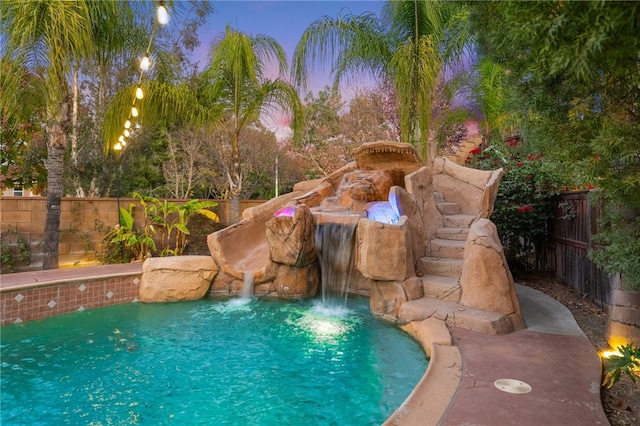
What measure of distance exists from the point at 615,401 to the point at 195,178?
1809 centimetres

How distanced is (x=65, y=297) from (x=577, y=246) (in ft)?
28.2

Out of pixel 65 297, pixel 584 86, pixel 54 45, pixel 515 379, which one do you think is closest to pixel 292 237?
pixel 65 297

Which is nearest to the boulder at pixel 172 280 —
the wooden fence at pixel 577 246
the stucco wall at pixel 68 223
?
the stucco wall at pixel 68 223

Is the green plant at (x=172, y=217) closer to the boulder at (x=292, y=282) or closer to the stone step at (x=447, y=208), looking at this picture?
the boulder at (x=292, y=282)

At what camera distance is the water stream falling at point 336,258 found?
23.6ft

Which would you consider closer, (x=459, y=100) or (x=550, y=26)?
(x=550, y=26)

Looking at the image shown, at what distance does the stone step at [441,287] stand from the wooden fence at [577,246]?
183 centimetres

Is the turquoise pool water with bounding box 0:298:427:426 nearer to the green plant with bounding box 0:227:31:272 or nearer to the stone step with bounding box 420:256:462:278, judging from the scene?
the stone step with bounding box 420:256:462:278

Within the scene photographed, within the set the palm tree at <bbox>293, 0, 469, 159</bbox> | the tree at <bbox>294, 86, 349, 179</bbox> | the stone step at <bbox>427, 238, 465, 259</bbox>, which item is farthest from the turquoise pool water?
the tree at <bbox>294, 86, 349, 179</bbox>

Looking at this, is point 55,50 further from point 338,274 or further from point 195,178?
point 195,178

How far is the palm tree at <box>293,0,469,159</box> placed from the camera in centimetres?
861

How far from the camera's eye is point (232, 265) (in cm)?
777

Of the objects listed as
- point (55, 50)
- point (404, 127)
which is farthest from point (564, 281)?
point (55, 50)

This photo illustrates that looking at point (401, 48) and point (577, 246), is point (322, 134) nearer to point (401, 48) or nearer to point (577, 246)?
point (401, 48)
